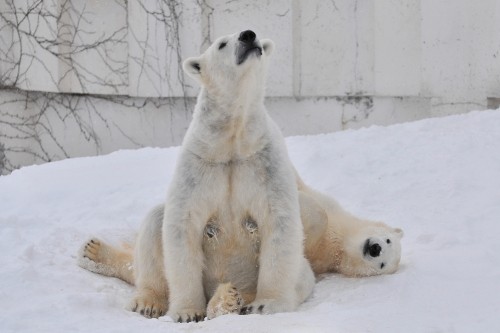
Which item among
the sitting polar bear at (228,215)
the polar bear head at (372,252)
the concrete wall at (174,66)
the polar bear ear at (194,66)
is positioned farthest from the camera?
the concrete wall at (174,66)

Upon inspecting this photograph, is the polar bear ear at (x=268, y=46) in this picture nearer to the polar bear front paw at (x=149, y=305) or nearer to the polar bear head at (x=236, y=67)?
the polar bear head at (x=236, y=67)

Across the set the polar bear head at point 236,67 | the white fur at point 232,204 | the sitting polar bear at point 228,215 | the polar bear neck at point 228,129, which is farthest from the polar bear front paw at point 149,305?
the polar bear head at point 236,67

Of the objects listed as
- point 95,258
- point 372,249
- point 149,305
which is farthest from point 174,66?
point 149,305

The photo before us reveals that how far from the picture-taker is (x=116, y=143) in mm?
8227

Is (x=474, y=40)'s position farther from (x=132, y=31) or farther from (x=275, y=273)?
(x=275, y=273)

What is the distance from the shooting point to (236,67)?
2.60 metres

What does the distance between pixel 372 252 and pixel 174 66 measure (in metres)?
5.57

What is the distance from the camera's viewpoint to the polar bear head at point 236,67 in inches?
101

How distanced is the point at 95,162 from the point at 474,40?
439cm

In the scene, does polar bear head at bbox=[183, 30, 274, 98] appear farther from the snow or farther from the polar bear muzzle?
the snow

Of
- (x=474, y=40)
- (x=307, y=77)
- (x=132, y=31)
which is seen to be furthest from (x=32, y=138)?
(x=474, y=40)

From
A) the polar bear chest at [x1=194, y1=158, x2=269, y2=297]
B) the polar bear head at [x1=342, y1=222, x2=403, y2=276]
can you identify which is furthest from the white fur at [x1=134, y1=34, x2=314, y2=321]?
the polar bear head at [x1=342, y1=222, x2=403, y2=276]

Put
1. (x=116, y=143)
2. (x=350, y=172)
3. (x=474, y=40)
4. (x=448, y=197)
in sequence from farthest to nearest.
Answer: (x=116, y=143) → (x=474, y=40) → (x=350, y=172) → (x=448, y=197)

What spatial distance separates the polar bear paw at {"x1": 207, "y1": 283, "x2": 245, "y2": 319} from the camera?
2381 mm
